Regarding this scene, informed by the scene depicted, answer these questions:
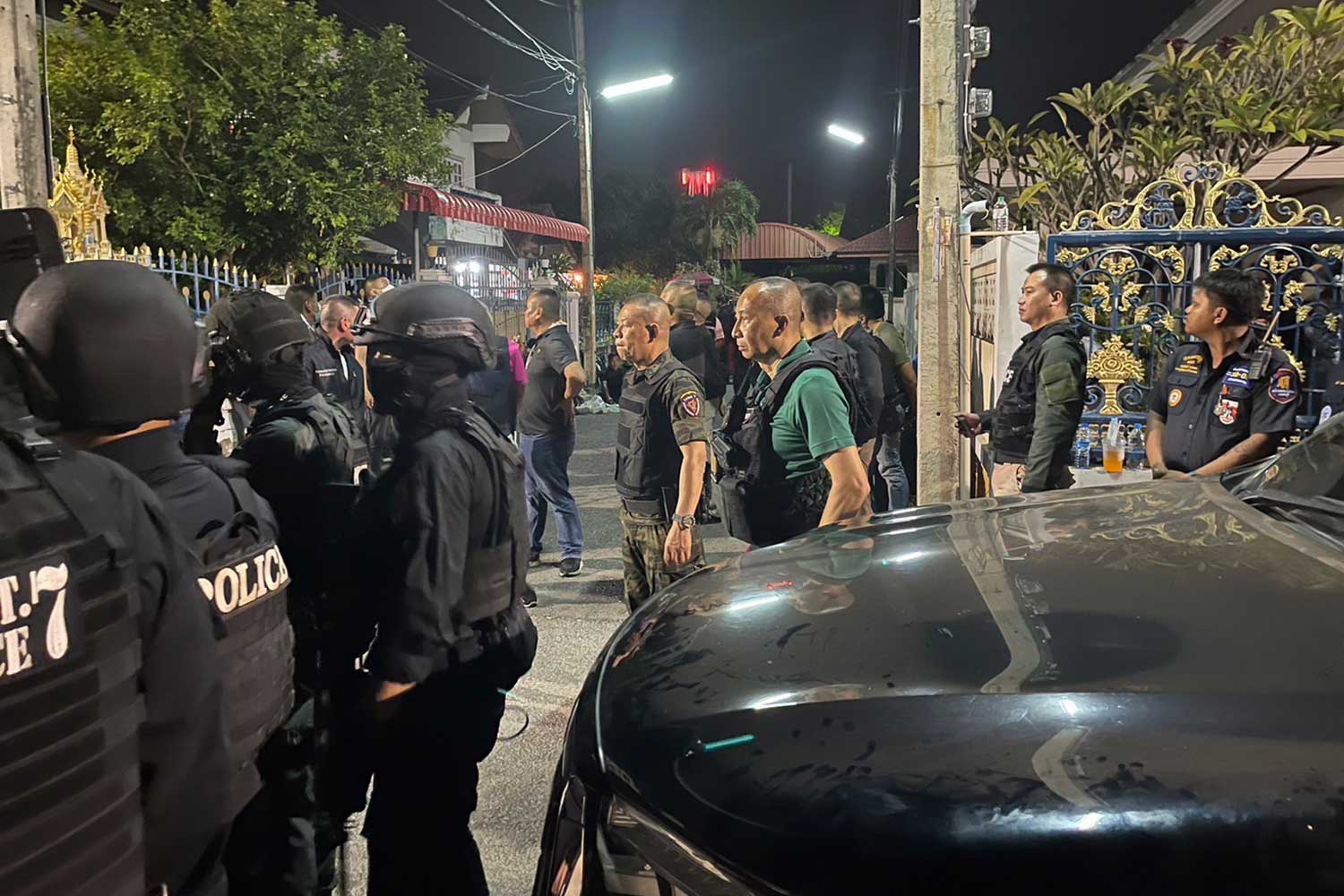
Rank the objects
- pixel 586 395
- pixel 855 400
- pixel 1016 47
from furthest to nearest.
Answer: pixel 586 395
pixel 1016 47
pixel 855 400

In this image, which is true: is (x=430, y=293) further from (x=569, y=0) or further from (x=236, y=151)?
(x=569, y=0)

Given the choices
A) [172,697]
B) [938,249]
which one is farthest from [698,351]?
[172,697]

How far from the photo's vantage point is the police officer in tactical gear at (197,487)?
1.69m

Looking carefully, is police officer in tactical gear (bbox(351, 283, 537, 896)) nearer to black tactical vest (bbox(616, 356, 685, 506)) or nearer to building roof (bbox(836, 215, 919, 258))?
black tactical vest (bbox(616, 356, 685, 506))

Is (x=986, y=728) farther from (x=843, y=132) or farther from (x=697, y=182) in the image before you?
(x=697, y=182)

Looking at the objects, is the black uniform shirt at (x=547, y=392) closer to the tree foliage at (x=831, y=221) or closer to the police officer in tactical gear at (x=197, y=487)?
the police officer in tactical gear at (x=197, y=487)

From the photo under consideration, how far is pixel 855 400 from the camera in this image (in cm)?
394

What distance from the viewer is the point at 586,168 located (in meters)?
19.5

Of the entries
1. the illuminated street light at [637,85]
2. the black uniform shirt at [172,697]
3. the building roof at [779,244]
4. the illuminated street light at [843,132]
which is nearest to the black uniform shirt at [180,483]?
the black uniform shirt at [172,697]

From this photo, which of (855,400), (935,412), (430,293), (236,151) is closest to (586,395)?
(236,151)

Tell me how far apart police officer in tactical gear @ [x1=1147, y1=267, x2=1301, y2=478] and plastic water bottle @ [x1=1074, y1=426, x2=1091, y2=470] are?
1028 mm

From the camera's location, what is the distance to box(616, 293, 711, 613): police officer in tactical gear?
13.4ft

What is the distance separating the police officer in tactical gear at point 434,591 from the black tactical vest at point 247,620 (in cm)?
32

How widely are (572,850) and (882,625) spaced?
622mm
